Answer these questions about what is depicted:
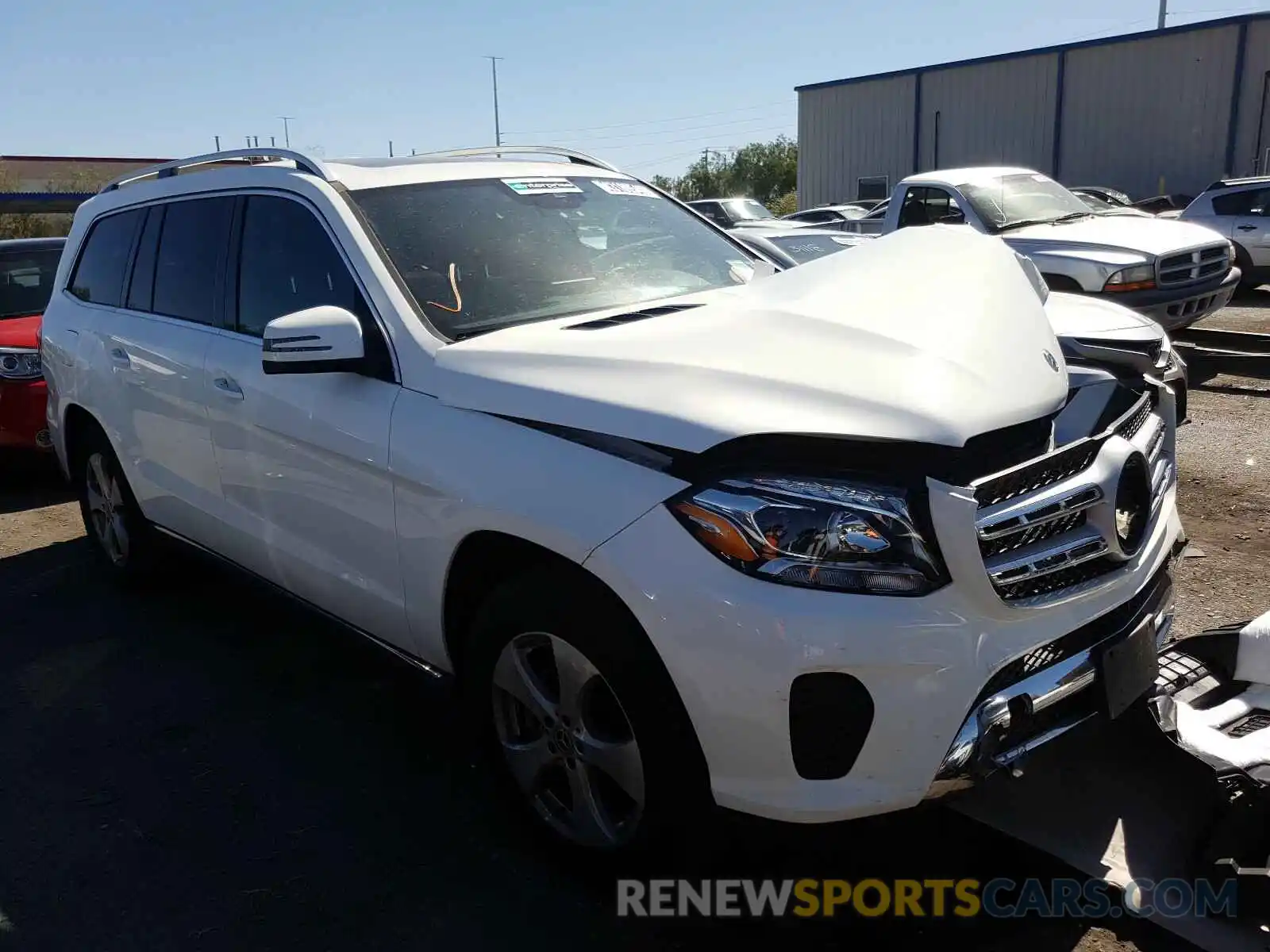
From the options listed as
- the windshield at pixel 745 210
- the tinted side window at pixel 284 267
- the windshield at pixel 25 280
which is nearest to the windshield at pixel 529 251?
the tinted side window at pixel 284 267

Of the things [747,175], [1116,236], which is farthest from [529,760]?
[747,175]

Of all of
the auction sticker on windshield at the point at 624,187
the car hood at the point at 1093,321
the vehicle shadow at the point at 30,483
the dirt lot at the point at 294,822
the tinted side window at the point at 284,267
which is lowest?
the vehicle shadow at the point at 30,483

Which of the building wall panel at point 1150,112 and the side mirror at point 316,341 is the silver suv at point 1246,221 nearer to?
the side mirror at point 316,341

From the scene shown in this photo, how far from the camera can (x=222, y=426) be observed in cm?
380

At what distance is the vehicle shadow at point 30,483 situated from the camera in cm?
727

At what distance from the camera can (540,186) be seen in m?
3.82

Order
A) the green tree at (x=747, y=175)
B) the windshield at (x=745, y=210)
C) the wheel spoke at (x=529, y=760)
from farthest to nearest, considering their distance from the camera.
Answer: the green tree at (x=747, y=175), the windshield at (x=745, y=210), the wheel spoke at (x=529, y=760)

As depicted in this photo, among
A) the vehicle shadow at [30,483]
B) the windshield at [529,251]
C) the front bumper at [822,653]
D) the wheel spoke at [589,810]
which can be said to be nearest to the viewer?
the front bumper at [822,653]

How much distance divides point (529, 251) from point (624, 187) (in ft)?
2.86

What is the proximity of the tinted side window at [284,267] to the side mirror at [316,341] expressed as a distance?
0.79 feet

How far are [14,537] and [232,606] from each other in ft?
7.66

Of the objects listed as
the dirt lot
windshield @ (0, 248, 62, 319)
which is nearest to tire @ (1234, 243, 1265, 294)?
the dirt lot

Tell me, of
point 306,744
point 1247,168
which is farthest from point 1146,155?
point 306,744

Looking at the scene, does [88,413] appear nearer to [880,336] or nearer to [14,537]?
Answer: [14,537]
